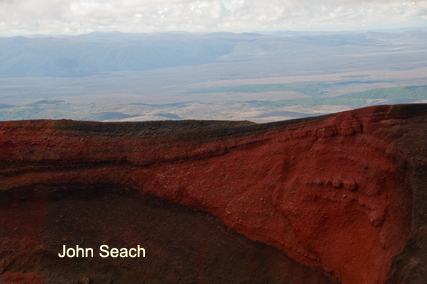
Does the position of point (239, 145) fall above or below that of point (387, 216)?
above

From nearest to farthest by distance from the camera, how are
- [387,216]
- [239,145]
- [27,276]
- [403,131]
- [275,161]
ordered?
1. [387,216]
2. [403,131]
3. [27,276]
4. [275,161]
5. [239,145]

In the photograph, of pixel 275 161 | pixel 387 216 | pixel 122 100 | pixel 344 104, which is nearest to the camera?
pixel 387 216

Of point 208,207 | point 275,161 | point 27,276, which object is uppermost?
point 275,161

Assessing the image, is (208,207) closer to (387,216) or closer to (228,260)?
(228,260)

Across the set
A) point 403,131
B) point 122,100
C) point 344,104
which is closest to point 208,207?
point 403,131

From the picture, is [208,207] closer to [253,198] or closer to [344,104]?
[253,198]

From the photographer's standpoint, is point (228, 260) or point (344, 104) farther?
point (344, 104)
